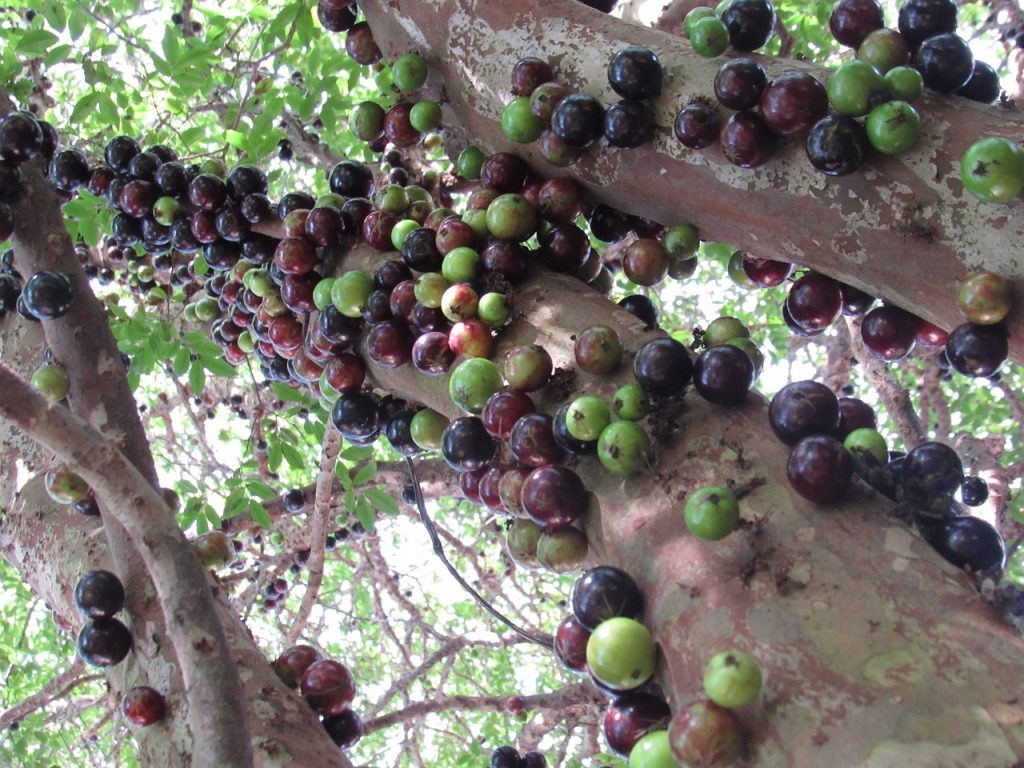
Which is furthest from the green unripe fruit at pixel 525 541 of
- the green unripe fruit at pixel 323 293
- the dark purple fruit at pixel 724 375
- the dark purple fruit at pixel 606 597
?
the green unripe fruit at pixel 323 293

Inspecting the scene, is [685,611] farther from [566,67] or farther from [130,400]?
[130,400]

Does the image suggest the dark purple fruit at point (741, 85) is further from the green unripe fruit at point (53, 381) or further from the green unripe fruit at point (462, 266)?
the green unripe fruit at point (53, 381)

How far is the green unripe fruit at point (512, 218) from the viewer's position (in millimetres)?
2234

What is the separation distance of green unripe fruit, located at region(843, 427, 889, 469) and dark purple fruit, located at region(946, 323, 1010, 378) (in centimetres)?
23

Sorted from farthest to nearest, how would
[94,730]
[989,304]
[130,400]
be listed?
[94,730] < [130,400] < [989,304]

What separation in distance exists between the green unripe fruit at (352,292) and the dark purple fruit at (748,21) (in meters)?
1.10

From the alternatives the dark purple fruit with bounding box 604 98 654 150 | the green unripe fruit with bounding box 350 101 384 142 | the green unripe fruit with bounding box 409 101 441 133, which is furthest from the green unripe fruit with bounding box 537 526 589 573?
the green unripe fruit with bounding box 350 101 384 142

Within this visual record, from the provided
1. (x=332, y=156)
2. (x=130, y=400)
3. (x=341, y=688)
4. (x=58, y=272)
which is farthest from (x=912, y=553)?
(x=332, y=156)

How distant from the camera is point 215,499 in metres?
6.82

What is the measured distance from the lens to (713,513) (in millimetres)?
1452

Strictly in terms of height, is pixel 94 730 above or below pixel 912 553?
below

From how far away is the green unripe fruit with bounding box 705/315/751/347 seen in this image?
6.66ft

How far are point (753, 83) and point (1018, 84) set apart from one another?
3.26m

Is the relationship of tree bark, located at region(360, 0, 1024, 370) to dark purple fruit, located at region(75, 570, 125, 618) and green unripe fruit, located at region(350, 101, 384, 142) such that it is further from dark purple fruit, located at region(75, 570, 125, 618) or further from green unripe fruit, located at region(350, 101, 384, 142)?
dark purple fruit, located at region(75, 570, 125, 618)
